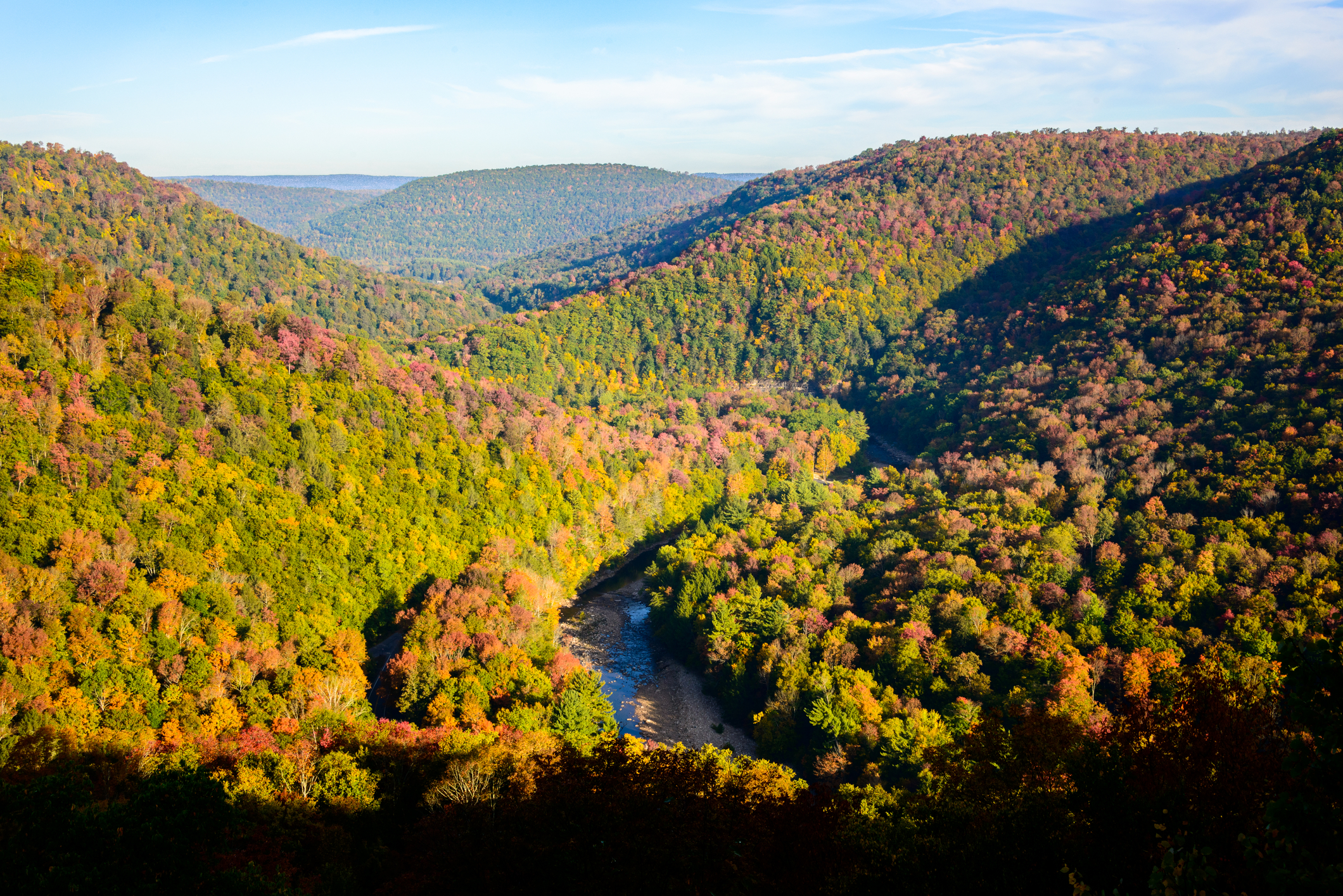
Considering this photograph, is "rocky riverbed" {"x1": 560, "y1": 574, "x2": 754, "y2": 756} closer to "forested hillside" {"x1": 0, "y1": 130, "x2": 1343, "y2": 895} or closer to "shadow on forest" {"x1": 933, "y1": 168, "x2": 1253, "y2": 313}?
"forested hillside" {"x1": 0, "y1": 130, "x2": 1343, "y2": 895}

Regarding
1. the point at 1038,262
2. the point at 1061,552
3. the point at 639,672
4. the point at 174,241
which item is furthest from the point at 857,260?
the point at 174,241

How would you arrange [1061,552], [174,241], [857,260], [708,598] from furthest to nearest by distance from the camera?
[857,260] < [174,241] < [708,598] < [1061,552]

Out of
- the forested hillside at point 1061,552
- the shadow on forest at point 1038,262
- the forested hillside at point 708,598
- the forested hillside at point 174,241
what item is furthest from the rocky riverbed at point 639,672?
the shadow on forest at point 1038,262

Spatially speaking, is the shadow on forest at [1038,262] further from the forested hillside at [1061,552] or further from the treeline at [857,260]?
the forested hillside at [1061,552]

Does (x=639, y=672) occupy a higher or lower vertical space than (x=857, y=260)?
lower

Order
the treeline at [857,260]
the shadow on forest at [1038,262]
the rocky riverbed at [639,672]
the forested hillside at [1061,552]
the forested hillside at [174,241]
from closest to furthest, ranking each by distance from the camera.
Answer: the forested hillside at [1061,552]
the rocky riverbed at [639,672]
the forested hillside at [174,241]
the shadow on forest at [1038,262]
the treeline at [857,260]

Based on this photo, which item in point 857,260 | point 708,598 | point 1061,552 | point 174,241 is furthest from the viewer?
point 857,260

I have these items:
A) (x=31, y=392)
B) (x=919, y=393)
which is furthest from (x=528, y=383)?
(x=31, y=392)

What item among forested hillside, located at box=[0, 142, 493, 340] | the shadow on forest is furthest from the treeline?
forested hillside, located at box=[0, 142, 493, 340]

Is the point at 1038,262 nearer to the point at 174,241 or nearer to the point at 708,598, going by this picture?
the point at 708,598
